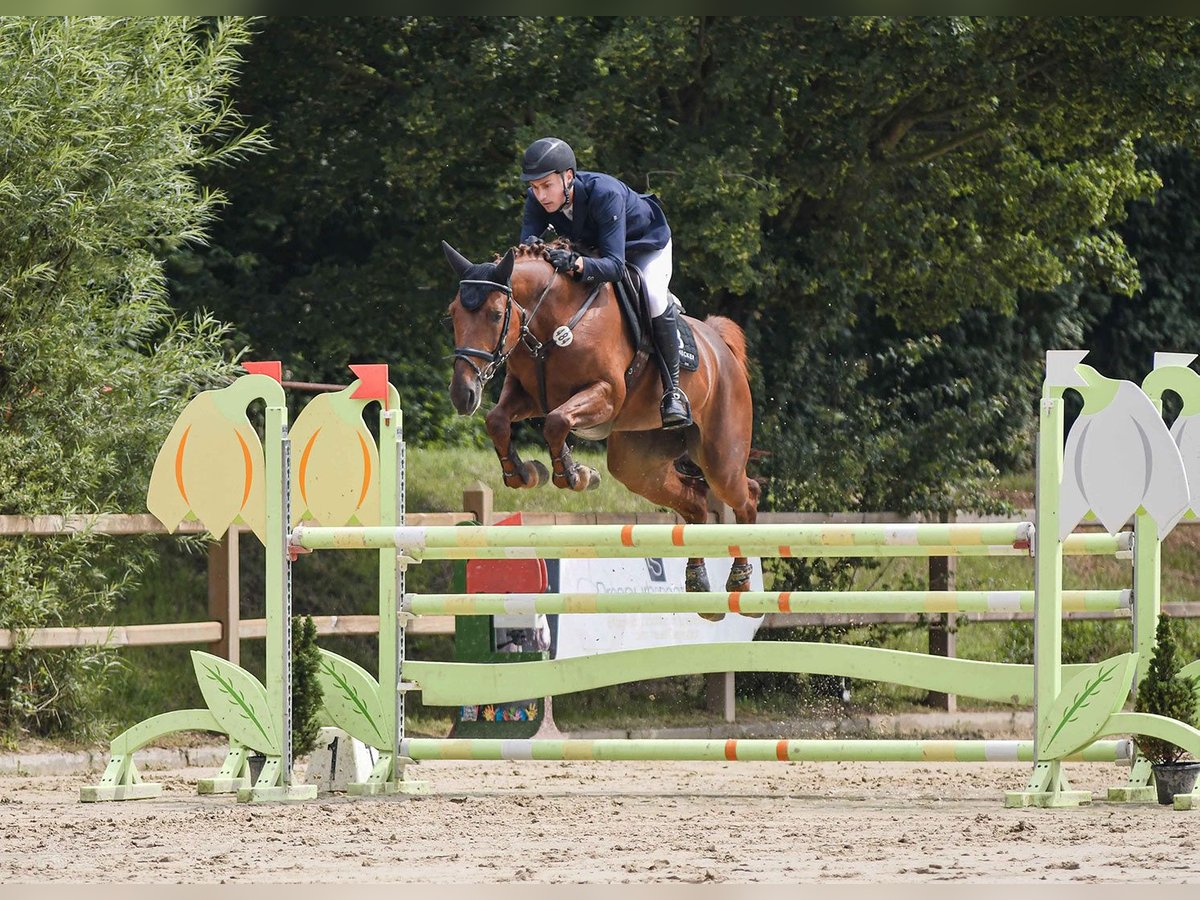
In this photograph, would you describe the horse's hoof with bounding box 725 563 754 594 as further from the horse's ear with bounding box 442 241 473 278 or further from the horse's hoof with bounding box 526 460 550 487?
the horse's ear with bounding box 442 241 473 278

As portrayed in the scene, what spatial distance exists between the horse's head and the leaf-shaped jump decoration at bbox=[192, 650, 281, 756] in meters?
1.24

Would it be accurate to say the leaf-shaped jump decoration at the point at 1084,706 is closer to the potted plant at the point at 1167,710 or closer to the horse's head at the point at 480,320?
the potted plant at the point at 1167,710

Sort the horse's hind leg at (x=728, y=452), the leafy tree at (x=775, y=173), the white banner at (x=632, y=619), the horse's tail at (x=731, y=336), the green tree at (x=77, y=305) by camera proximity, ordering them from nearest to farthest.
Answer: the horse's hind leg at (x=728, y=452), the horse's tail at (x=731, y=336), the green tree at (x=77, y=305), the white banner at (x=632, y=619), the leafy tree at (x=775, y=173)

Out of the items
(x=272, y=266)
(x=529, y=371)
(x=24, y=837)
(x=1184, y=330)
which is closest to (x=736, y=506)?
(x=529, y=371)

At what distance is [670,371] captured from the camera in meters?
5.55

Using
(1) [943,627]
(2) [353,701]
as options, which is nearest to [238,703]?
(2) [353,701]

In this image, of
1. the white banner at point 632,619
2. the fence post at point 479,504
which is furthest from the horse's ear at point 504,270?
the fence post at point 479,504

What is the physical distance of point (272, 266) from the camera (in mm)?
11703

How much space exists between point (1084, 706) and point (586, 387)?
186cm

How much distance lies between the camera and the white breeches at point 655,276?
18.3 feet

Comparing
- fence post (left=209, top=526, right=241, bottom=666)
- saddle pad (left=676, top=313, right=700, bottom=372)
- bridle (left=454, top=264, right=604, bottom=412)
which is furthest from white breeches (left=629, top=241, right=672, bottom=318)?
fence post (left=209, top=526, right=241, bottom=666)

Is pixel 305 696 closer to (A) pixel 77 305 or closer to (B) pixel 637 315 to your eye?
(B) pixel 637 315

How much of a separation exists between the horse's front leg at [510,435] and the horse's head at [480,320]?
0.31 metres

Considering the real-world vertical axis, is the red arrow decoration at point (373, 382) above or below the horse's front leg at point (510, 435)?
above
